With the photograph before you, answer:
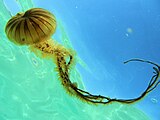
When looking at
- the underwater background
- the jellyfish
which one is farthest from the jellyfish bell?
the underwater background

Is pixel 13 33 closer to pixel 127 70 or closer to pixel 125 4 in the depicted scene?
pixel 125 4

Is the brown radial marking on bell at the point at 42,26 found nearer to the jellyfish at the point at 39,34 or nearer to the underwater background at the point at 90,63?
the jellyfish at the point at 39,34

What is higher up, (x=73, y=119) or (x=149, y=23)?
(x=149, y=23)

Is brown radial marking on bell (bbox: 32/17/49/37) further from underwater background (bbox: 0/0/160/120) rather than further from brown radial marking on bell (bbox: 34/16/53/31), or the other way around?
underwater background (bbox: 0/0/160/120)

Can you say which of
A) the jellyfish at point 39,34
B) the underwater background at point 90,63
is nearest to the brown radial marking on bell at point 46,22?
the jellyfish at point 39,34

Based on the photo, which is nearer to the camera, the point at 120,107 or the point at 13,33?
the point at 13,33

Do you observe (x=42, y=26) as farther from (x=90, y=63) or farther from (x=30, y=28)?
(x=90, y=63)

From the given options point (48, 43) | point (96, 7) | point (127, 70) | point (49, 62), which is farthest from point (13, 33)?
point (49, 62)
